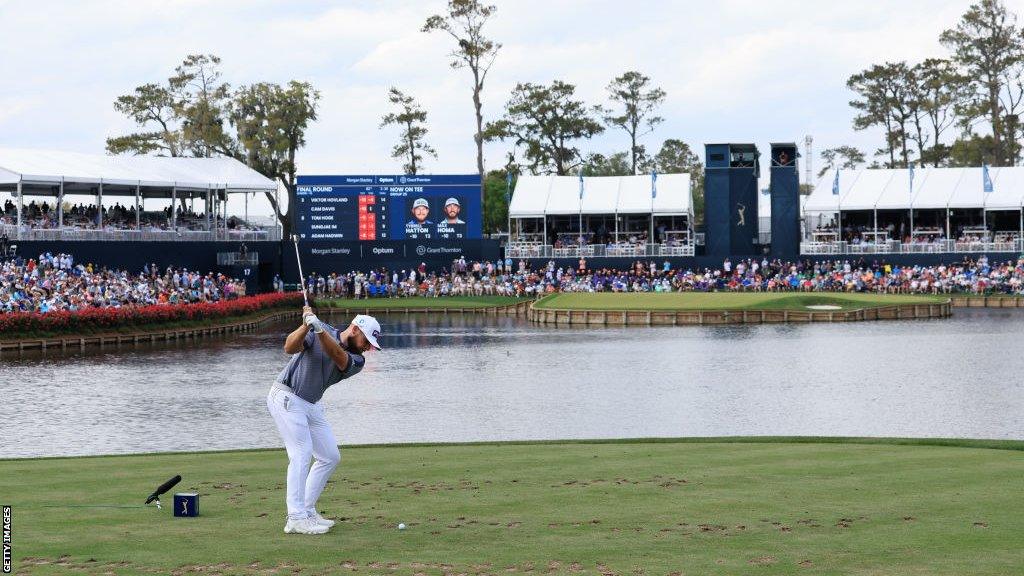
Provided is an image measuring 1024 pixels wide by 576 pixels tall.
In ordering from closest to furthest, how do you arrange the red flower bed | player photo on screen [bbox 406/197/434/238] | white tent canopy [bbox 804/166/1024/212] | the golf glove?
the golf glove → the red flower bed → player photo on screen [bbox 406/197/434/238] → white tent canopy [bbox 804/166/1024/212]

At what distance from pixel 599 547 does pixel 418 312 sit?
202 feet

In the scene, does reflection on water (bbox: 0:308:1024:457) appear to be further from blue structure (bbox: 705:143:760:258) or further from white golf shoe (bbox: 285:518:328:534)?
blue structure (bbox: 705:143:760:258)

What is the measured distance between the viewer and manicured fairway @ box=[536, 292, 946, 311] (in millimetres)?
63906

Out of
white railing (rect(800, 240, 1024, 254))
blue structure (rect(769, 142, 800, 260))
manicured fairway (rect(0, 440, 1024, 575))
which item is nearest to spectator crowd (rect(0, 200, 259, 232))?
blue structure (rect(769, 142, 800, 260))

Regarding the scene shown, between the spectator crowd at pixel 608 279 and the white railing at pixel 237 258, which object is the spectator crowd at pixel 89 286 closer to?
the spectator crowd at pixel 608 279

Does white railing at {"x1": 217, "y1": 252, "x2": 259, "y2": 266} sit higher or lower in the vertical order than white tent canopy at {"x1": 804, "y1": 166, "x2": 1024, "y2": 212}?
lower

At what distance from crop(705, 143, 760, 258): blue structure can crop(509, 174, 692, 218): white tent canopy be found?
1.61 meters

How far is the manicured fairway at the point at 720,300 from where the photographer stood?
63906mm

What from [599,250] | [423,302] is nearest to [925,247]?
[599,250]

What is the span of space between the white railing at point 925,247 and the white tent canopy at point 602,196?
34.4 ft

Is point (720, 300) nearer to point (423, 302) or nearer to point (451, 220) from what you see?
point (423, 302)

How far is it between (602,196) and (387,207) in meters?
15.2

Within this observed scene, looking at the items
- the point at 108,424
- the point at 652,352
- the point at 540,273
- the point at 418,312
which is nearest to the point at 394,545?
the point at 108,424

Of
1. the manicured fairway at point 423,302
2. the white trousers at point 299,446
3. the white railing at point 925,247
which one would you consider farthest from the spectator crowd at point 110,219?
the white trousers at point 299,446
